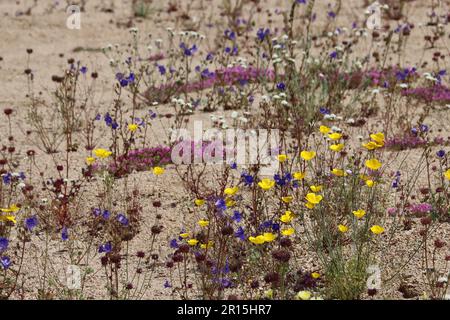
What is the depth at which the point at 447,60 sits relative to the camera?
32.1 feet

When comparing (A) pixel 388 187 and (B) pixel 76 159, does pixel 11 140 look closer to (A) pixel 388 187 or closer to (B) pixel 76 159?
(B) pixel 76 159

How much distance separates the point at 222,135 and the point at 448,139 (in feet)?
7.20

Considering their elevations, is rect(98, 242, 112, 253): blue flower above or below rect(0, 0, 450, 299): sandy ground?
below

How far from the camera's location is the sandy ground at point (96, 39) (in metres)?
7.61

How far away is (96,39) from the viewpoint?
11836mm

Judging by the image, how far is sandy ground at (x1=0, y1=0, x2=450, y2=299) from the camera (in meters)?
7.61

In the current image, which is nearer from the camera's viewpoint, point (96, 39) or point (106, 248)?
point (106, 248)

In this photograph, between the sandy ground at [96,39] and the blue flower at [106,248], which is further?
the sandy ground at [96,39]

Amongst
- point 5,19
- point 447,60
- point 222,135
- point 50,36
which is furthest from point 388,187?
point 5,19

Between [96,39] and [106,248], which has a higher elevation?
[96,39]

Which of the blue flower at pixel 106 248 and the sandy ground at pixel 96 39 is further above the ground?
the sandy ground at pixel 96 39
